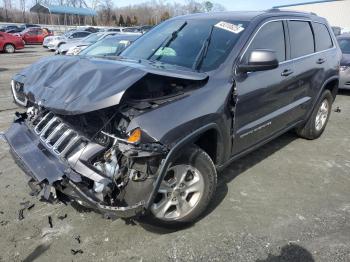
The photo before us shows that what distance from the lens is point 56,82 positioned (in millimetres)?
3232

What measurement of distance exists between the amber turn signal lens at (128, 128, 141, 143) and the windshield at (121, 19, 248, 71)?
112cm

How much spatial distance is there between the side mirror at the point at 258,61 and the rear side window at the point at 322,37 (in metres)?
2.10

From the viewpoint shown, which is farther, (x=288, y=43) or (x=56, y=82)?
(x=288, y=43)

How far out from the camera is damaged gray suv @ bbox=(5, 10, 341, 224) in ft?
9.23

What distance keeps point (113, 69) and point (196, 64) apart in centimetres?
94

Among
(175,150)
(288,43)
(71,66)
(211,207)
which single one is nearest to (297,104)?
(288,43)

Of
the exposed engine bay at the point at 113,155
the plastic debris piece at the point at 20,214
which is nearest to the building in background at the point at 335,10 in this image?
the exposed engine bay at the point at 113,155

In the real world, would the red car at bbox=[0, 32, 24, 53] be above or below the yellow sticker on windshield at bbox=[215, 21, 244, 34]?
below

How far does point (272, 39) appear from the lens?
13.9ft

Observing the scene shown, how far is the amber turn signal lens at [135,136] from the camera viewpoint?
2768 mm

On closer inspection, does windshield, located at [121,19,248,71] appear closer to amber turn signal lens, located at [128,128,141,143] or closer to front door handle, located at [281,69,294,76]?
front door handle, located at [281,69,294,76]

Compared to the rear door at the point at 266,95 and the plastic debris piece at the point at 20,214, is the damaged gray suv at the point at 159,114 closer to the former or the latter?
the rear door at the point at 266,95

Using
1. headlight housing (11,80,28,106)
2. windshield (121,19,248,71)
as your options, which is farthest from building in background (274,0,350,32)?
headlight housing (11,80,28,106)

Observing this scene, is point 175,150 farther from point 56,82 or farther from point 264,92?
point 264,92
